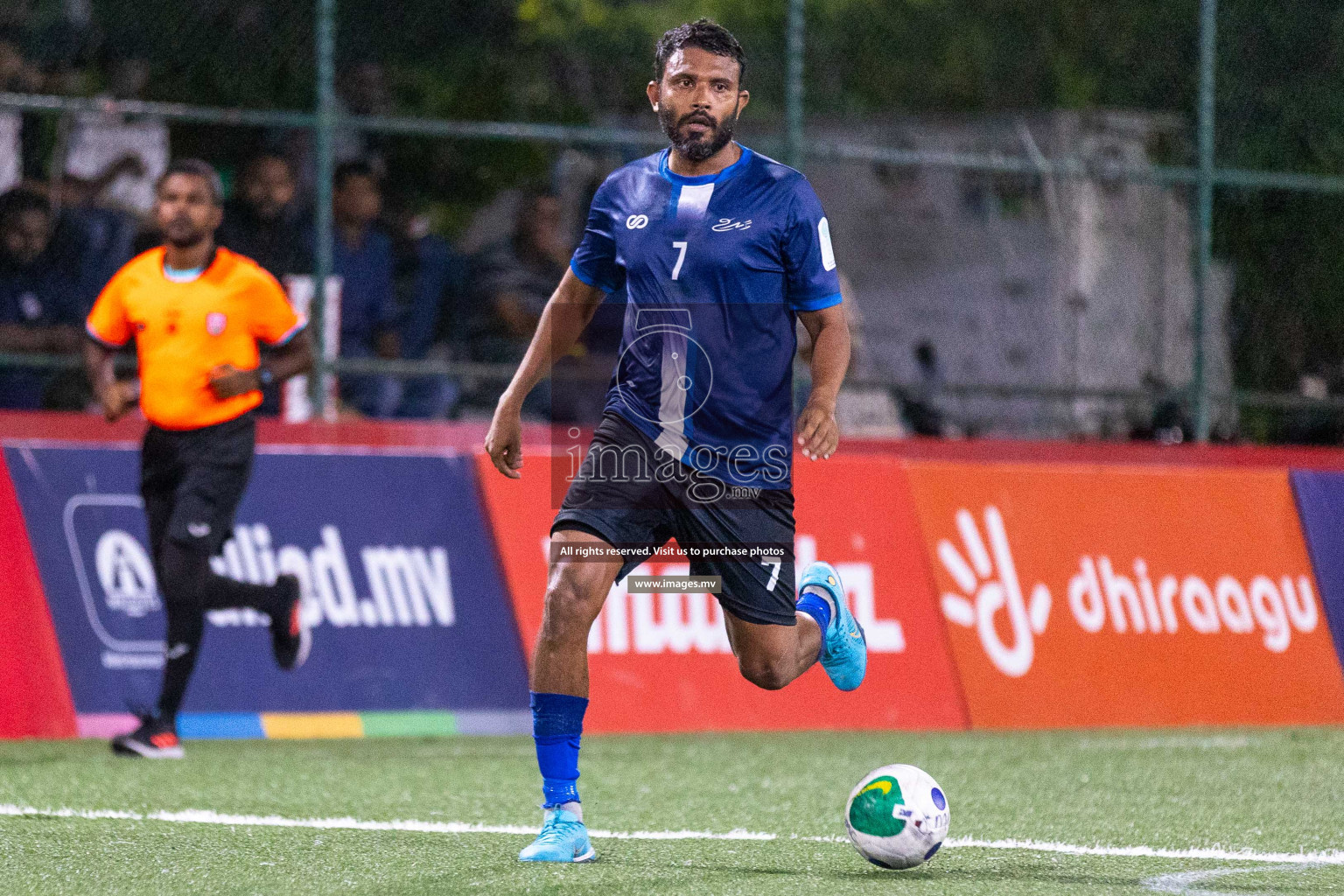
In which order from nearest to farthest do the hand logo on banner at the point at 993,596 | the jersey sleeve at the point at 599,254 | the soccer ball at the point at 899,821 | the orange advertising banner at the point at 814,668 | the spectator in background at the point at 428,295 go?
the soccer ball at the point at 899,821 < the jersey sleeve at the point at 599,254 < the orange advertising banner at the point at 814,668 < the hand logo on banner at the point at 993,596 < the spectator in background at the point at 428,295

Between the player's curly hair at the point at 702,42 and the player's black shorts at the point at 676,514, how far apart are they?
1.04 meters

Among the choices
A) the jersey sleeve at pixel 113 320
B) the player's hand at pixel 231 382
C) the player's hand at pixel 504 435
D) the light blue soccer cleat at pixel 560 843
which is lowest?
the light blue soccer cleat at pixel 560 843

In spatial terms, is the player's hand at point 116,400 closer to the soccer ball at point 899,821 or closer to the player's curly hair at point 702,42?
the player's curly hair at point 702,42

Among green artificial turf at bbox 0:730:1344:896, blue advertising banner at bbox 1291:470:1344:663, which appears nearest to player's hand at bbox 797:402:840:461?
green artificial turf at bbox 0:730:1344:896

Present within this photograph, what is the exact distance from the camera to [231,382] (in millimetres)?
8484

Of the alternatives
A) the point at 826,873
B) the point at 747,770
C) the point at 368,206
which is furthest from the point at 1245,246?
the point at 826,873

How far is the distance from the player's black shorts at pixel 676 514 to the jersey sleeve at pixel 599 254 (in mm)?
421

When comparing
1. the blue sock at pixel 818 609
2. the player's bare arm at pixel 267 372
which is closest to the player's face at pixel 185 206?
the player's bare arm at pixel 267 372

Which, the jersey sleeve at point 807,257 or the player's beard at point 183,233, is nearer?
the jersey sleeve at point 807,257

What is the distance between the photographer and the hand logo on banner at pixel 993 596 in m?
9.87

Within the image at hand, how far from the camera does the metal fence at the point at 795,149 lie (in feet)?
35.5

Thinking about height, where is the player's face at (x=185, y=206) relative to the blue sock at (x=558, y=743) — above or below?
above

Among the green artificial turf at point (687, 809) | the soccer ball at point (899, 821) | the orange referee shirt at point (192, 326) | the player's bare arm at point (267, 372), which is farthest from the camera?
the orange referee shirt at point (192, 326)

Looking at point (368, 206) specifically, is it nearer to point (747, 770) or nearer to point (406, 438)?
point (406, 438)
